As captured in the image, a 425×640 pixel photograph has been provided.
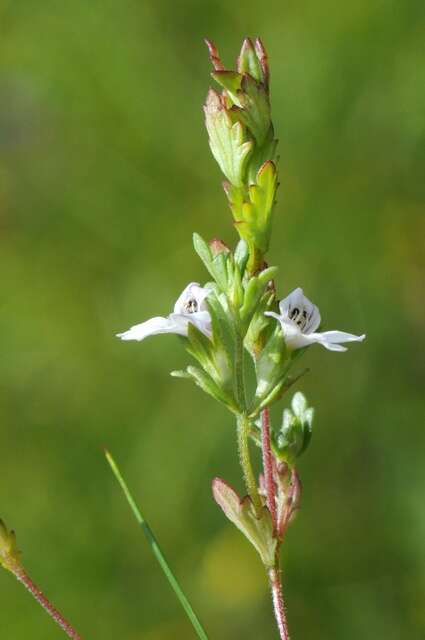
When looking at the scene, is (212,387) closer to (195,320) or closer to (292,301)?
(195,320)

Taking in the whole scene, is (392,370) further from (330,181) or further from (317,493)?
(330,181)

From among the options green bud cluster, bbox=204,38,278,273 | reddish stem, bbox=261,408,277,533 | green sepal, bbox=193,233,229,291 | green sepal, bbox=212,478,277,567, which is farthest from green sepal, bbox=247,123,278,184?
green sepal, bbox=212,478,277,567

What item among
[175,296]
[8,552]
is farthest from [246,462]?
[175,296]

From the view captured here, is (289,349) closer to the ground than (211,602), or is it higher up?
higher up

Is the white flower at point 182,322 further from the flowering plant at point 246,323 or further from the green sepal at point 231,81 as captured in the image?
the green sepal at point 231,81

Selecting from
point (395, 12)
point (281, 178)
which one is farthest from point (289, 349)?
point (395, 12)

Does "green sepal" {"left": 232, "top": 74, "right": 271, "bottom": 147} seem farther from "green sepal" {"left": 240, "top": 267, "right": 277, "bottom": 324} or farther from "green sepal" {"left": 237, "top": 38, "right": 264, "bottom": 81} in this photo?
"green sepal" {"left": 240, "top": 267, "right": 277, "bottom": 324}

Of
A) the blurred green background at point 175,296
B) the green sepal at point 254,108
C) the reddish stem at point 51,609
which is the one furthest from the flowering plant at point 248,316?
the blurred green background at point 175,296
